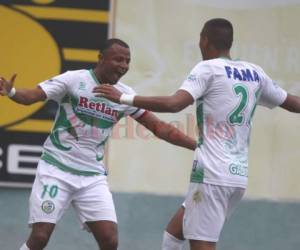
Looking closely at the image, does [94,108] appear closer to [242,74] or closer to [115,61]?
[115,61]

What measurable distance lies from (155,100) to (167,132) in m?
1.40

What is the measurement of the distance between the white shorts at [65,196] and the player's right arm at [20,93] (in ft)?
1.83

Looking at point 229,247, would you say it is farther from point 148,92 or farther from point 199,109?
point 199,109

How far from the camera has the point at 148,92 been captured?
878 centimetres

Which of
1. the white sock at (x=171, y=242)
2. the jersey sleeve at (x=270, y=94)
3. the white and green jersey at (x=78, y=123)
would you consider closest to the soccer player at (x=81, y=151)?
the white and green jersey at (x=78, y=123)

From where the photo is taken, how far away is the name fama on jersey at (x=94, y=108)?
705cm

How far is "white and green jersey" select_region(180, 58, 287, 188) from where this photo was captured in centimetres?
A: 611

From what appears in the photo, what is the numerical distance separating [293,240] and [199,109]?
333 centimetres

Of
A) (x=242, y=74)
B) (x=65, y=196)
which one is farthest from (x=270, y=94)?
(x=65, y=196)

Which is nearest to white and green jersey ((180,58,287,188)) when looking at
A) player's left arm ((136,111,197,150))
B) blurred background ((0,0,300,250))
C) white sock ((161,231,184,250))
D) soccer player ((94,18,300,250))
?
soccer player ((94,18,300,250))

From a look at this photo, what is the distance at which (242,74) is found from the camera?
20.3 ft

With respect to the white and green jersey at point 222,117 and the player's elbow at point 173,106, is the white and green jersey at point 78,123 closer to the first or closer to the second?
the white and green jersey at point 222,117

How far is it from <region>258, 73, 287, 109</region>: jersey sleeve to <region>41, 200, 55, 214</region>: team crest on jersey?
68.4 inches

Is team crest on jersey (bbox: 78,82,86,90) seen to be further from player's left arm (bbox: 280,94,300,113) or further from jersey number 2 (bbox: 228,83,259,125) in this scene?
player's left arm (bbox: 280,94,300,113)
